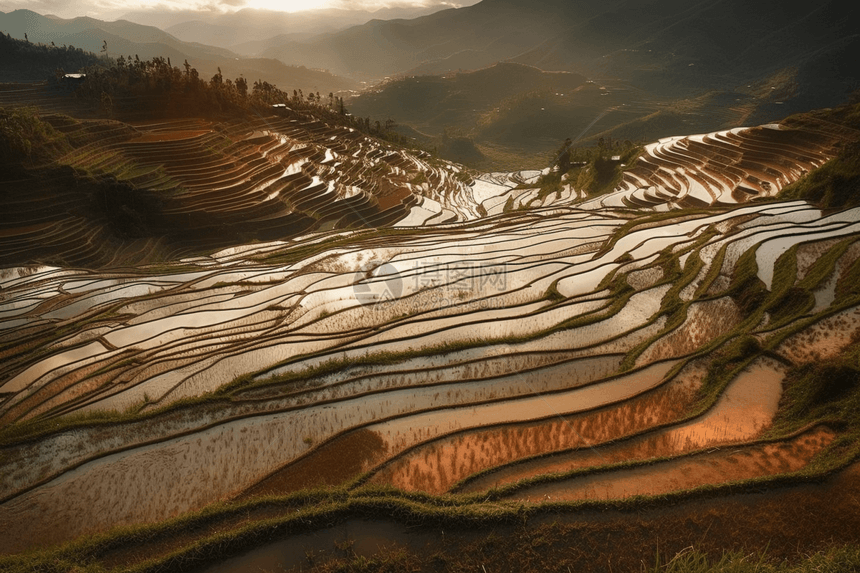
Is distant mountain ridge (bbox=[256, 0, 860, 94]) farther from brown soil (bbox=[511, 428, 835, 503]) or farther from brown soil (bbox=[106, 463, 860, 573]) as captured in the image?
brown soil (bbox=[106, 463, 860, 573])

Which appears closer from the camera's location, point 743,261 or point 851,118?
point 743,261

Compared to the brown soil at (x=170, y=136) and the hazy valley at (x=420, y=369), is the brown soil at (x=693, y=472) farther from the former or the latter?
the brown soil at (x=170, y=136)

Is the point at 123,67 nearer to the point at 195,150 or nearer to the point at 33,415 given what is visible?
the point at 195,150

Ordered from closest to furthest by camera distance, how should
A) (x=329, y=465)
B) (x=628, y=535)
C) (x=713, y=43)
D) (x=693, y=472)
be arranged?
(x=628, y=535) < (x=693, y=472) < (x=329, y=465) < (x=713, y=43)

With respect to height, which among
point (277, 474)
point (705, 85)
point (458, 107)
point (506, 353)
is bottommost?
point (277, 474)

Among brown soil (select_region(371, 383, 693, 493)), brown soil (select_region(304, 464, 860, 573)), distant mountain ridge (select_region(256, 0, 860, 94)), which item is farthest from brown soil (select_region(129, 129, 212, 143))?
distant mountain ridge (select_region(256, 0, 860, 94))

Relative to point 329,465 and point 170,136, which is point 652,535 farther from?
point 170,136

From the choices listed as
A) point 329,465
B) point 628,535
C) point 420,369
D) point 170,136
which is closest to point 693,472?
point 628,535

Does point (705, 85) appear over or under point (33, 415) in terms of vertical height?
over

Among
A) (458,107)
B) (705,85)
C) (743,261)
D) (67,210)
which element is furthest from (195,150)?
(705,85)
